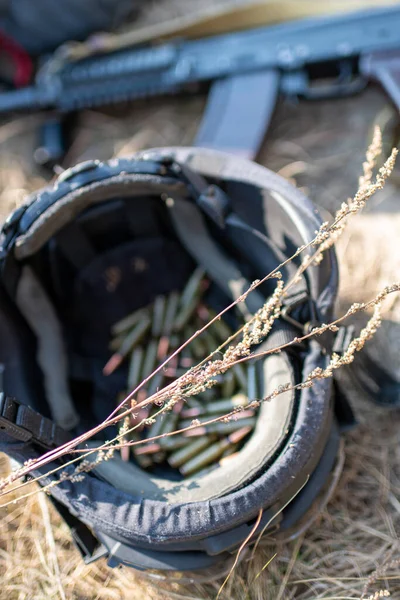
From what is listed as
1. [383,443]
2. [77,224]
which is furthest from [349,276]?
[77,224]

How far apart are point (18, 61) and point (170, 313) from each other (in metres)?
1.54

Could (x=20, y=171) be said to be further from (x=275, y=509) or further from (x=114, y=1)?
(x=275, y=509)

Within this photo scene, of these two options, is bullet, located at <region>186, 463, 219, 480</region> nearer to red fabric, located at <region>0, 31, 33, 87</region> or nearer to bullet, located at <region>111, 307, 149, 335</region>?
bullet, located at <region>111, 307, 149, 335</region>

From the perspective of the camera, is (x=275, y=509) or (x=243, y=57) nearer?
(x=275, y=509)

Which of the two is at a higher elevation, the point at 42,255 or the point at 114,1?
the point at 114,1

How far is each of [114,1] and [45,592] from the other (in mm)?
2566

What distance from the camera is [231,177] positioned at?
1.70 meters

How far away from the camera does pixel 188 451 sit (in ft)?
5.76

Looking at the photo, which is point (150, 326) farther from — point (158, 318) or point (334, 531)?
point (334, 531)

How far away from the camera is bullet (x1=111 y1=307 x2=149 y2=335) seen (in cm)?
205

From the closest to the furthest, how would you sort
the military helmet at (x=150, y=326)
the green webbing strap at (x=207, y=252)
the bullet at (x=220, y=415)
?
1. the military helmet at (x=150, y=326)
2. the bullet at (x=220, y=415)
3. the green webbing strap at (x=207, y=252)

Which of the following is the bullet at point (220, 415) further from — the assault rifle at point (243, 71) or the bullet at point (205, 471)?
the assault rifle at point (243, 71)

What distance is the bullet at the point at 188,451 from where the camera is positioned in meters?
1.75

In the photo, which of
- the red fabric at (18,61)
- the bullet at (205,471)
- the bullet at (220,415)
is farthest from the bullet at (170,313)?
the red fabric at (18,61)
